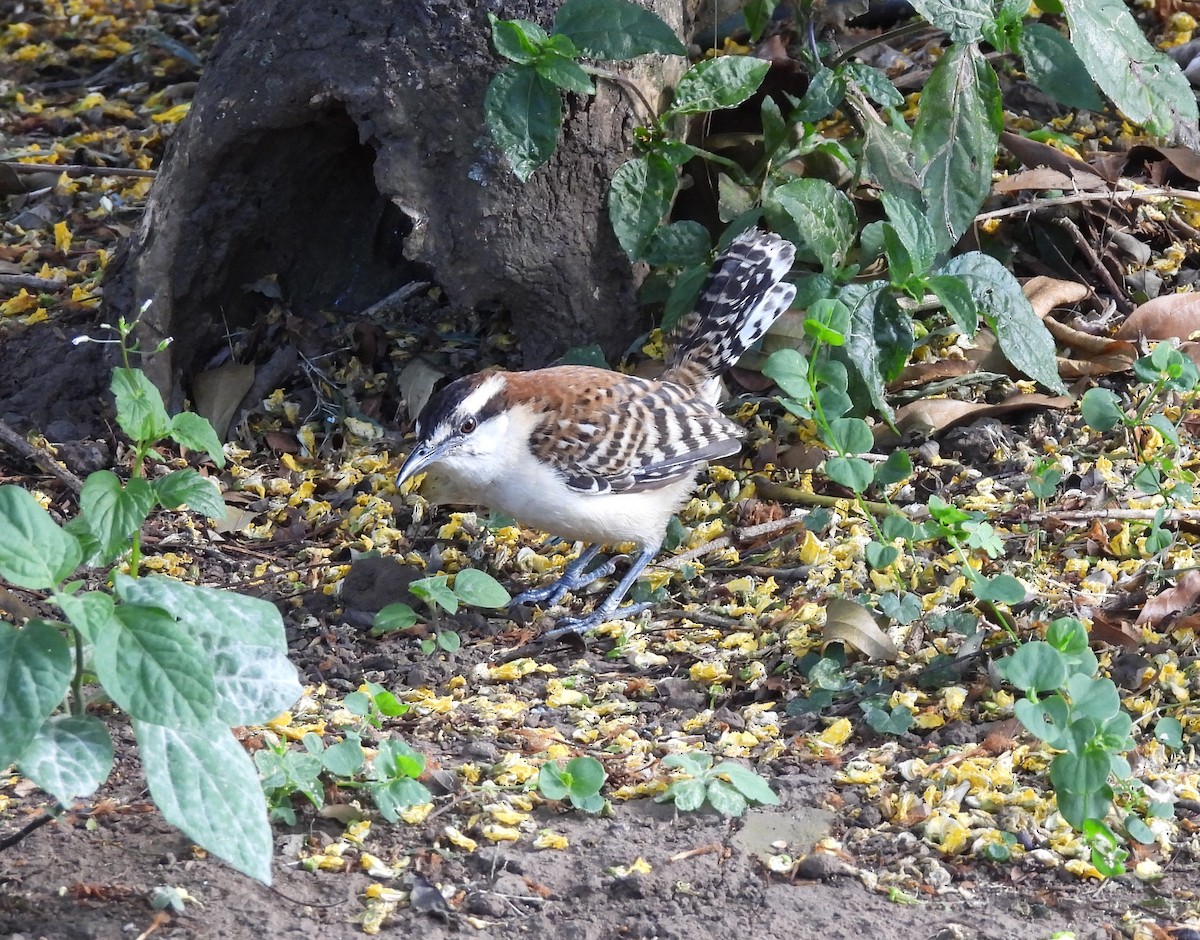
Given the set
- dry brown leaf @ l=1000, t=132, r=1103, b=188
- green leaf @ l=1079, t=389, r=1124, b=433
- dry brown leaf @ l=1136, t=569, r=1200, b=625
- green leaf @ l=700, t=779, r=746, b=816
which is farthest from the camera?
dry brown leaf @ l=1000, t=132, r=1103, b=188

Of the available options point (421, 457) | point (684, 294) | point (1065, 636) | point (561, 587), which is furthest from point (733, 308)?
point (1065, 636)

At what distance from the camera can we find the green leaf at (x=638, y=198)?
6527 mm

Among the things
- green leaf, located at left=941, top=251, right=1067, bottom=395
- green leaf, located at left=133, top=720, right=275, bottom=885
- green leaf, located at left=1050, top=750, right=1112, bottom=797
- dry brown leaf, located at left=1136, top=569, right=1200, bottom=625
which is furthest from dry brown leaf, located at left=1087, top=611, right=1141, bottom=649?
green leaf, located at left=133, top=720, right=275, bottom=885

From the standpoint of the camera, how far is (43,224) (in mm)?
8414

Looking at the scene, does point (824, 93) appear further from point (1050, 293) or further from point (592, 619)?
point (592, 619)

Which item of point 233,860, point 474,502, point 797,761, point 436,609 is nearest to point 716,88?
point 474,502

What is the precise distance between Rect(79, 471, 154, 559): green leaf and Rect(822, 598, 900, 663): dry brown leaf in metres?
2.46

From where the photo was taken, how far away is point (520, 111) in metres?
5.99

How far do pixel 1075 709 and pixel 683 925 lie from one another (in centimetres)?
119

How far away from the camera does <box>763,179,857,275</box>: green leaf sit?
612cm

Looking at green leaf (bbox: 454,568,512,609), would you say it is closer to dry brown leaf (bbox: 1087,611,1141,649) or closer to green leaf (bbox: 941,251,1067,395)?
dry brown leaf (bbox: 1087,611,1141,649)

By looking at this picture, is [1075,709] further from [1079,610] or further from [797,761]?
[1079,610]

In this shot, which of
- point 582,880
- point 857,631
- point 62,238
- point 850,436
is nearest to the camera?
point 582,880

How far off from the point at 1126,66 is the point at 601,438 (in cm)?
257
